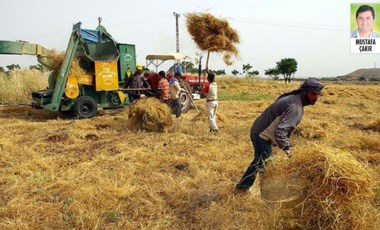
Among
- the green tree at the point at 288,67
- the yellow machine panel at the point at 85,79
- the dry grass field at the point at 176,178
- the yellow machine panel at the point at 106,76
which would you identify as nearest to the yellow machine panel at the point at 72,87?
the yellow machine panel at the point at 85,79

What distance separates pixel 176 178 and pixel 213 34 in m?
9.30

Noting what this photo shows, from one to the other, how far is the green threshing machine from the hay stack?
1.83 meters

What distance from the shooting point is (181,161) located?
6.14m

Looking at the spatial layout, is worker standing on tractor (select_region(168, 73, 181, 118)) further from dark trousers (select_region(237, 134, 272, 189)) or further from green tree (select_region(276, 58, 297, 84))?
green tree (select_region(276, 58, 297, 84))

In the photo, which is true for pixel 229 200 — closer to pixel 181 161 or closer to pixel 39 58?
pixel 181 161

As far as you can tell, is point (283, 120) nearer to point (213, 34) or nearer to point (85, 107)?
point (85, 107)

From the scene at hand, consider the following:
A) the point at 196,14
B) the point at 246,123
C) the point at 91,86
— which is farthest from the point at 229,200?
the point at 196,14

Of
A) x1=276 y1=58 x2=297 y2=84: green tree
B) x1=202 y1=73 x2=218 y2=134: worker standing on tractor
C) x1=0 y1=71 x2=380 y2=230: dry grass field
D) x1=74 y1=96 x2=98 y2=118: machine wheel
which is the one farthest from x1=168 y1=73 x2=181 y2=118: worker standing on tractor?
x1=276 y1=58 x2=297 y2=84: green tree

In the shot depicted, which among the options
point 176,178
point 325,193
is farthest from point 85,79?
point 325,193

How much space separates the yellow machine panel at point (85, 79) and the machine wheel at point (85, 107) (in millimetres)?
428

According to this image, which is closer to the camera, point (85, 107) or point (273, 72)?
point (85, 107)

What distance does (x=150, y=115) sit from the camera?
855cm

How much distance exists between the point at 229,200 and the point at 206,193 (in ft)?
1.51

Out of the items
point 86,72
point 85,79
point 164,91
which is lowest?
point 164,91
